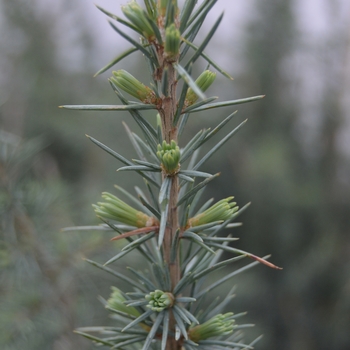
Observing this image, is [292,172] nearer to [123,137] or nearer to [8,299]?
[123,137]

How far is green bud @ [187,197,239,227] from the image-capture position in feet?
0.66

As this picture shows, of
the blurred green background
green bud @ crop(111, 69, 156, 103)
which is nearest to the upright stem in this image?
green bud @ crop(111, 69, 156, 103)

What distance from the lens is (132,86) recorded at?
0.19 meters

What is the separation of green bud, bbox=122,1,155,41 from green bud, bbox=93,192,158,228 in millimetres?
87

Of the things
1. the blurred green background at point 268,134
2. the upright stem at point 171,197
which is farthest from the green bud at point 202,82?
the blurred green background at point 268,134

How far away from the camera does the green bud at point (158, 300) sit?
20 cm

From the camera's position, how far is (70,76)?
4.46ft

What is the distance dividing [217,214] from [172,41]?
0.09 m

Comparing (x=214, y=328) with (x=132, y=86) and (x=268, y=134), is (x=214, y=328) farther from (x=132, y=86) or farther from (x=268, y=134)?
(x=268, y=134)

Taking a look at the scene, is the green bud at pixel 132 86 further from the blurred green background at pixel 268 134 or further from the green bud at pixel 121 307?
the blurred green background at pixel 268 134

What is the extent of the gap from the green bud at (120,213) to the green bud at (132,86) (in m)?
0.06

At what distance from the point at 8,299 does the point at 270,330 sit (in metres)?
0.86

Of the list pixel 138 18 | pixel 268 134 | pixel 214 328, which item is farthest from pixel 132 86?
pixel 268 134

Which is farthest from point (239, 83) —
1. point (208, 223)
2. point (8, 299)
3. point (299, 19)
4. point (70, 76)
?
point (208, 223)
